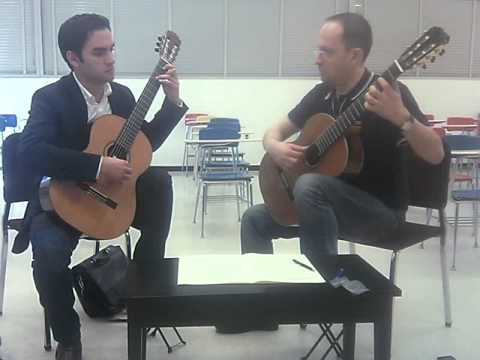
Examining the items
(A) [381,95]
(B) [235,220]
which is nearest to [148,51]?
(B) [235,220]

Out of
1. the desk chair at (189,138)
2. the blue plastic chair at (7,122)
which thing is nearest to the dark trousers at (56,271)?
the blue plastic chair at (7,122)

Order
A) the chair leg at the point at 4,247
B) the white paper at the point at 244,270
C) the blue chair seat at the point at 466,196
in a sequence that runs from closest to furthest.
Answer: the white paper at the point at 244,270, the chair leg at the point at 4,247, the blue chair seat at the point at 466,196

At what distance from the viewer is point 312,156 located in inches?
83.4

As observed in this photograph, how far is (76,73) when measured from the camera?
2156 millimetres

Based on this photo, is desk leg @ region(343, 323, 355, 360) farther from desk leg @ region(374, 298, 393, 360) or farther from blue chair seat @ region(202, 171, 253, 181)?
blue chair seat @ region(202, 171, 253, 181)

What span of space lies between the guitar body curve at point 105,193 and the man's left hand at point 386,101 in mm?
874

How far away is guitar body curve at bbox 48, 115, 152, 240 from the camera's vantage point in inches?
77.2

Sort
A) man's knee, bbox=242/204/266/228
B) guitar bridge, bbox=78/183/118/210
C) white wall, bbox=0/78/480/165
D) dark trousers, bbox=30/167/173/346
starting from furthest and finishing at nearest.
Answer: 1. white wall, bbox=0/78/480/165
2. man's knee, bbox=242/204/266/228
3. guitar bridge, bbox=78/183/118/210
4. dark trousers, bbox=30/167/173/346

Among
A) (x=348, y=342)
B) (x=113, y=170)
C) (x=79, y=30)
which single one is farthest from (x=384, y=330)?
(x=79, y=30)

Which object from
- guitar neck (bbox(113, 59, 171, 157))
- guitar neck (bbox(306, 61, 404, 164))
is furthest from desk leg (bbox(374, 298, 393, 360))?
guitar neck (bbox(113, 59, 171, 157))

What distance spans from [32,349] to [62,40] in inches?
47.5

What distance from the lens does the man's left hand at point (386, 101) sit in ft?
5.73

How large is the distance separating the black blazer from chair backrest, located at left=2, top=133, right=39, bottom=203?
77 mm

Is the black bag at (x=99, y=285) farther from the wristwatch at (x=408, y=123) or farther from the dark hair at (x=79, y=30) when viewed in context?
the wristwatch at (x=408, y=123)
